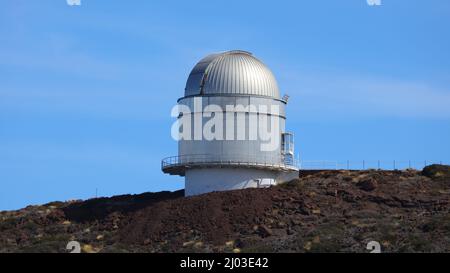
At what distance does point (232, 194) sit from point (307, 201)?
14.3 feet

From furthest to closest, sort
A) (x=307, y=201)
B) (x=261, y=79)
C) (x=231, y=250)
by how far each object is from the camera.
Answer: (x=261, y=79), (x=307, y=201), (x=231, y=250)

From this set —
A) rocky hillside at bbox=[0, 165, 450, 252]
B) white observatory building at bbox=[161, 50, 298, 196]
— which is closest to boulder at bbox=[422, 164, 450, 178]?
rocky hillside at bbox=[0, 165, 450, 252]

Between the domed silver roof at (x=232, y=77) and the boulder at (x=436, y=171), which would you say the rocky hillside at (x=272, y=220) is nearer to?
the boulder at (x=436, y=171)

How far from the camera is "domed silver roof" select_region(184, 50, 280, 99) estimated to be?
215 feet

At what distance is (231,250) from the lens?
56.7 meters

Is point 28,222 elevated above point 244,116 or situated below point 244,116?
below

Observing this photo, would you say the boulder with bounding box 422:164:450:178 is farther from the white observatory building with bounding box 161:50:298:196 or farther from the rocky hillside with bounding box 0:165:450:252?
the white observatory building with bounding box 161:50:298:196

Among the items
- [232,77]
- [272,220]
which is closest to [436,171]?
[272,220]

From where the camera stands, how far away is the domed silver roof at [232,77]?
6544 cm

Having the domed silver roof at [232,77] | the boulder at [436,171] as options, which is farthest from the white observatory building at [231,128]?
the boulder at [436,171]

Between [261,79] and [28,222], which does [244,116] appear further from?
[28,222]

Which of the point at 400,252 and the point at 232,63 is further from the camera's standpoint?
the point at 232,63

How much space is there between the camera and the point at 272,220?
60375 millimetres
